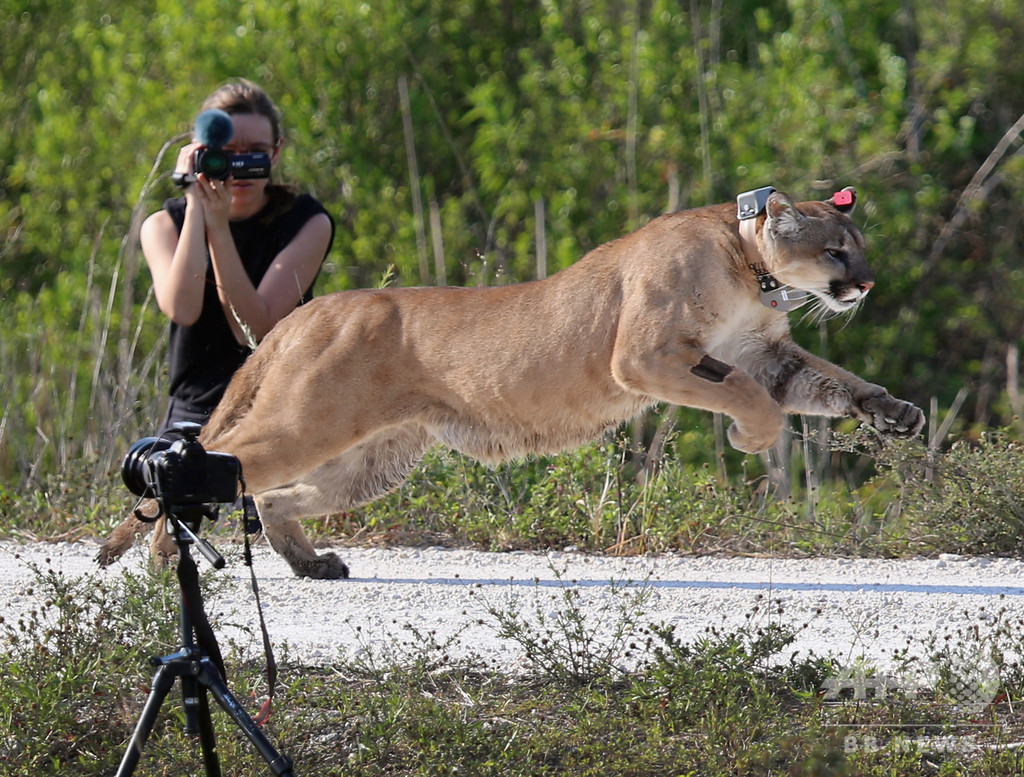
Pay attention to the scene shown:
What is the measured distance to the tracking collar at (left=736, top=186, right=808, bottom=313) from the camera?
4961 mm

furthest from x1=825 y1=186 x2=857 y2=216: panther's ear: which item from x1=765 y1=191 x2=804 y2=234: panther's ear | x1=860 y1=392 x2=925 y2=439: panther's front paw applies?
x1=860 y1=392 x2=925 y2=439: panther's front paw

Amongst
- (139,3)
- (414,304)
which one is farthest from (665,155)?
(414,304)

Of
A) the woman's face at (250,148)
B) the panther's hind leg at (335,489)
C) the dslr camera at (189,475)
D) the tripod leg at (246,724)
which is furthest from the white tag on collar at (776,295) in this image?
the tripod leg at (246,724)

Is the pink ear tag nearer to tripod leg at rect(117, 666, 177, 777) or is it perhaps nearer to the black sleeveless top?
the black sleeveless top

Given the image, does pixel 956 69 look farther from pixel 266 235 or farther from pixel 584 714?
pixel 584 714

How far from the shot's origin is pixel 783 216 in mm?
4906

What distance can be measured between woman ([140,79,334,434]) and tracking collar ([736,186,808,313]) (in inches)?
81.2

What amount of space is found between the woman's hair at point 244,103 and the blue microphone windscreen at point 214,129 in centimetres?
54

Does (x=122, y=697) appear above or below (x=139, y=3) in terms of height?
below

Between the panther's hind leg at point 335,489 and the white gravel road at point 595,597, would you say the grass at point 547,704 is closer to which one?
the white gravel road at point 595,597

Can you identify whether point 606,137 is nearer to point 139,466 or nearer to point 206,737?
point 139,466

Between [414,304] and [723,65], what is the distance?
687 cm

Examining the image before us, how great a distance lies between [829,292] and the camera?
495 cm

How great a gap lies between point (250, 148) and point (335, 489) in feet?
5.20
